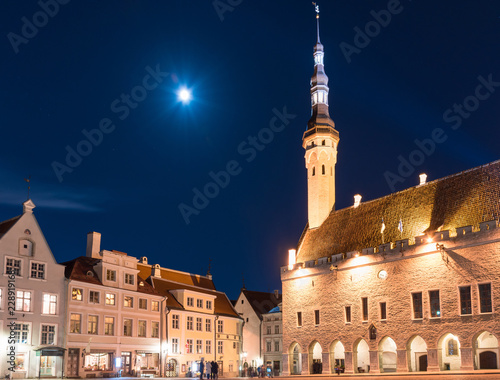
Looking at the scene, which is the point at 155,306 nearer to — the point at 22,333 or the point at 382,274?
the point at 22,333

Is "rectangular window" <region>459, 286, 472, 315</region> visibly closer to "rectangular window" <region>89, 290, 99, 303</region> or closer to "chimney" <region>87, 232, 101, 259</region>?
"rectangular window" <region>89, 290, 99, 303</region>

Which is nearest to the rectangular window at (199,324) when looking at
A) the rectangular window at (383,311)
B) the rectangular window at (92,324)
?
the rectangular window at (92,324)

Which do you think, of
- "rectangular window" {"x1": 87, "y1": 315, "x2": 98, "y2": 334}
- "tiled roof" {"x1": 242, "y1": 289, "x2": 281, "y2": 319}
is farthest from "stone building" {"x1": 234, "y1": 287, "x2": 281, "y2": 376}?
"rectangular window" {"x1": 87, "y1": 315, "x2": 98, "y2": 334}

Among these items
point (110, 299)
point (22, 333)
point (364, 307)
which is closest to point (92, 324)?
point (110, 299)

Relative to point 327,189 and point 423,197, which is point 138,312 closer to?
point 327,189

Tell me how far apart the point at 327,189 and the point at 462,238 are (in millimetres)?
19283

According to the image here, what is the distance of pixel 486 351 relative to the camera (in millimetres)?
A: 36156

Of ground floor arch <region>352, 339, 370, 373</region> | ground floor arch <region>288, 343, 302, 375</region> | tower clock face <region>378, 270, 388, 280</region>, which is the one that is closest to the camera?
tower clock face <region>378, 270, 388, 280</region>

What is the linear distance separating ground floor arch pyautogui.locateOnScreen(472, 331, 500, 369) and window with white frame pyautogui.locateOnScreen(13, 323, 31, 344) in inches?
1105

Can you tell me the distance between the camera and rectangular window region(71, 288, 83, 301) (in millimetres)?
41500

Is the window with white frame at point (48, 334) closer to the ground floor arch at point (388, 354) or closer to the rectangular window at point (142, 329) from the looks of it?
the rectangular window at point (142, 329)

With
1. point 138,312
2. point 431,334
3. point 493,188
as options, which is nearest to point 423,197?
point 493,188

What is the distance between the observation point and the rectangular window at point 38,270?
39344mm

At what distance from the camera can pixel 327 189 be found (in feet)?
180
